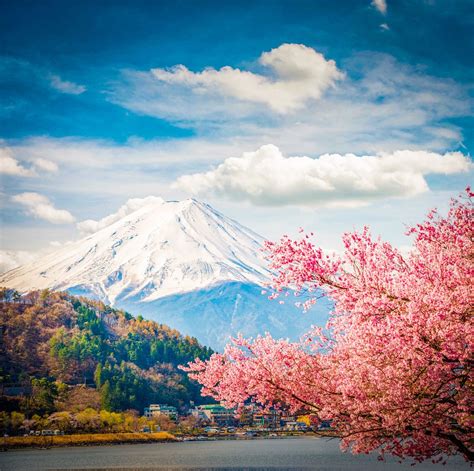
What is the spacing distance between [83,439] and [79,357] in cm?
4750

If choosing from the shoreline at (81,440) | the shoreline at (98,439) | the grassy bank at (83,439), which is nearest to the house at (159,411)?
the shoreline at (98,439)

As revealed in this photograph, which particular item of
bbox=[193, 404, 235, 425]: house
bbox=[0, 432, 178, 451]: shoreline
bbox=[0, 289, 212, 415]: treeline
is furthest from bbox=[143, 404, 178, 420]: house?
bbox=[0, 432, 178, 451]: shoreline

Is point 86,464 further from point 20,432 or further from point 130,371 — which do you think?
point 130,371

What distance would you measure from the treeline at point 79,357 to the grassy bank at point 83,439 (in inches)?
430

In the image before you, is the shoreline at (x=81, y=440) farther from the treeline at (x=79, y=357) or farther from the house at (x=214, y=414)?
the house at (x=214, y=414)

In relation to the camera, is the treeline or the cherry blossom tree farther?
the treeline

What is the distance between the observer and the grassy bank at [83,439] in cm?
11156

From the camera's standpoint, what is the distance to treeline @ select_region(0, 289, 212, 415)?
14125 cm

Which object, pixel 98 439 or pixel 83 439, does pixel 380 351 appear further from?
pixel 98 439

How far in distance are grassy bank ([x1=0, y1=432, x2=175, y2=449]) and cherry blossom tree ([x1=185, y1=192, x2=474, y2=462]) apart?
11012cm

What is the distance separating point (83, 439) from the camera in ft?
392

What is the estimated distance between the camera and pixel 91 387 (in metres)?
153

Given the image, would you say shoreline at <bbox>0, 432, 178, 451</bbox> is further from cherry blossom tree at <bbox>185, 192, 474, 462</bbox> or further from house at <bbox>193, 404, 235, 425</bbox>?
cherry blossom tree at <bbox>185, 192, 474, 462</bbox>

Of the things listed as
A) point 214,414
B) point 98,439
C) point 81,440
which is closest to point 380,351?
point 81,440
